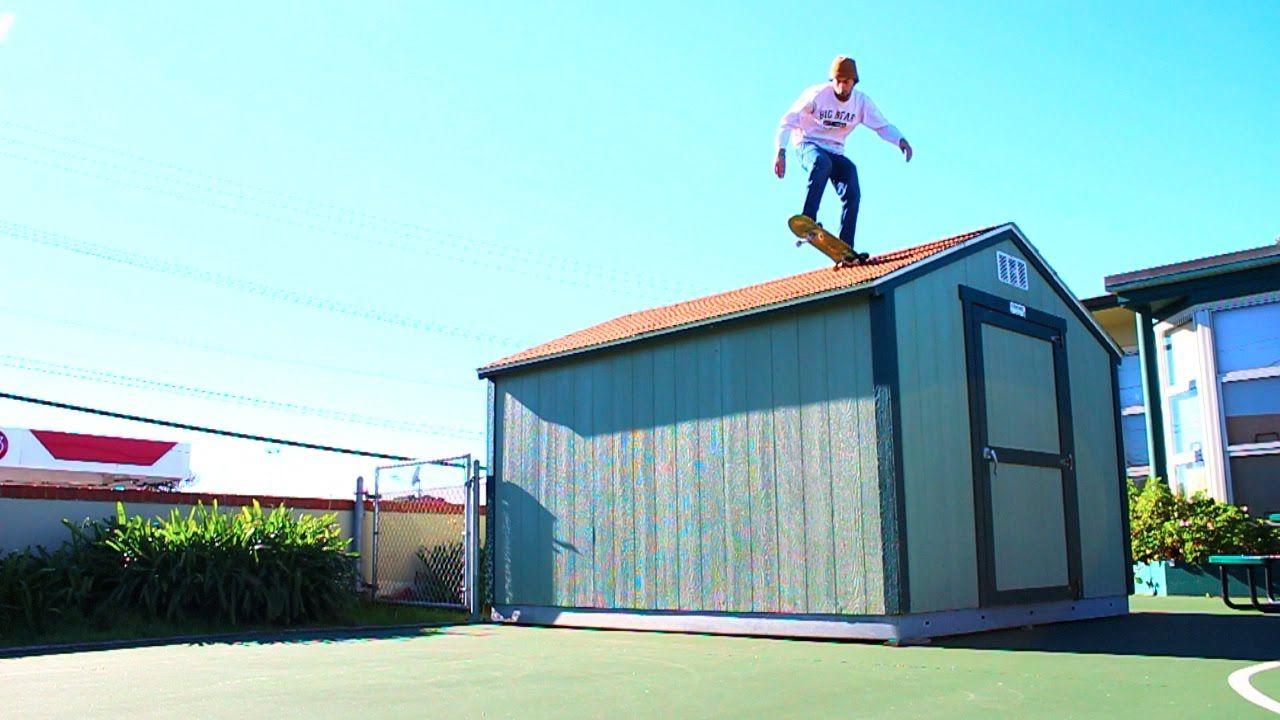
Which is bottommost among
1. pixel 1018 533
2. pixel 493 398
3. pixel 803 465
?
pixel 1018 533

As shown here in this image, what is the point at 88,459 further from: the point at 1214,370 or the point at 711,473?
the point at 1214,370

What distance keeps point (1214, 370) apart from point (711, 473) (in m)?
6.62

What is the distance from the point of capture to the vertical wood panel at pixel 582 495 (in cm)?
1020

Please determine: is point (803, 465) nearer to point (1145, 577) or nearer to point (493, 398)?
point (493, 398)

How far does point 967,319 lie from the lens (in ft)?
29.3

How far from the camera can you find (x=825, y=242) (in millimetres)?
9406

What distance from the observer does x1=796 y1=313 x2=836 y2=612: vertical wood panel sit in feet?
27.1

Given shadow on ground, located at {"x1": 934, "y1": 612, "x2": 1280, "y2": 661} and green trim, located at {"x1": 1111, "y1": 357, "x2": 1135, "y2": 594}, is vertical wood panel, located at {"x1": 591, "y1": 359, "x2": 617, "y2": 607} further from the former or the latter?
green trim, located at {"x1": 1111, "y1": 357, "x2": 1135, "y2": 594}

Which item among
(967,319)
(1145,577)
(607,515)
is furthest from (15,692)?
(1145,577)

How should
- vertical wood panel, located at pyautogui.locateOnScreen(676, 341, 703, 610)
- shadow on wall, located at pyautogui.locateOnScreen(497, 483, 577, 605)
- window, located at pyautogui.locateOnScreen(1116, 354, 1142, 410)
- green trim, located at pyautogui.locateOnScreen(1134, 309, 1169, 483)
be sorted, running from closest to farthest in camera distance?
vertical wood panel, located at pyautogui.locateOnScreen(676, 341, 703, 610), shadow on wall, located at pyautogui.locateOnScreen(497, 483, 577, 605), green trim, located at pyautogui.locateOnScreen(1134, 309, 1169, 483), window, located at pyautogui.locateOnScreen(1116, 354, 1142, 410)

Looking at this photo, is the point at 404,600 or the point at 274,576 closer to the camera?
the point at 274,576

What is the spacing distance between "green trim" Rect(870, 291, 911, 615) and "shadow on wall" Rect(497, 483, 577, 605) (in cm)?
351

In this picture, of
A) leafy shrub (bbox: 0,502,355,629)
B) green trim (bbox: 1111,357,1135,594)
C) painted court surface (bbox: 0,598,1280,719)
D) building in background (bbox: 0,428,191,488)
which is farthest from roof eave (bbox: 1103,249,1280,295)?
building in background (bbox: 0,428,191,488)

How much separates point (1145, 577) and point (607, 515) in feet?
21.1
